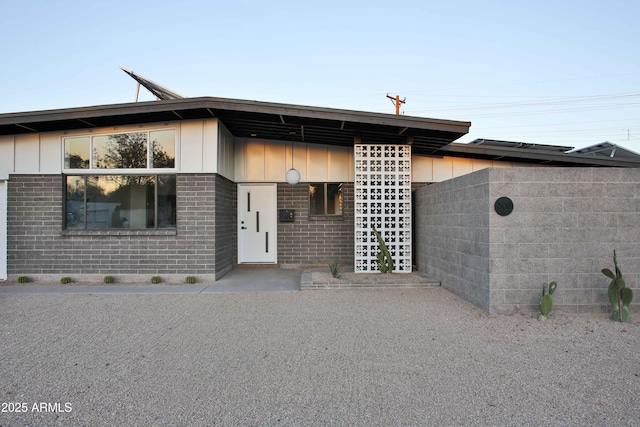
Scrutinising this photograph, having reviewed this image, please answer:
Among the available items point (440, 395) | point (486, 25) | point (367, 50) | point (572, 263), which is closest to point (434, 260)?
point (572, 263)

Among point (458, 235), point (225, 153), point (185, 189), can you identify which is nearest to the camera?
point (458, 235)

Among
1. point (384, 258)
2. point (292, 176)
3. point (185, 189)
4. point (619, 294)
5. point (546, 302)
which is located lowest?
point (546, 302)

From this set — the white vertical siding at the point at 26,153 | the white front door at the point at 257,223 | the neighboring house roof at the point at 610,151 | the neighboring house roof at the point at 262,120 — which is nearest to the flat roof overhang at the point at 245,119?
the neighboring house roof at the point at 262,120

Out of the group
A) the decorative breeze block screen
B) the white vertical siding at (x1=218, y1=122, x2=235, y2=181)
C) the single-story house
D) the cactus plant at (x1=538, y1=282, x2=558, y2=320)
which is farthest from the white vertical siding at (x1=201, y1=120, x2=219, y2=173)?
the cactus plant at (x1=538, y1=282, x2=558, y2=320)

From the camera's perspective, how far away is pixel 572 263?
19.6 feet

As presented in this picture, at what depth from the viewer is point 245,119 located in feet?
29.3

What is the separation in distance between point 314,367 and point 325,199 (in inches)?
296

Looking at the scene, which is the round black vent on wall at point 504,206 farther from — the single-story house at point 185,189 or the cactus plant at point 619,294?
the cactus plant at point 619,294

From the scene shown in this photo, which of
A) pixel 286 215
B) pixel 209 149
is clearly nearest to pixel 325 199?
pixel 286 215

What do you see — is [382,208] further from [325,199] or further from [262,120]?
[262,120]

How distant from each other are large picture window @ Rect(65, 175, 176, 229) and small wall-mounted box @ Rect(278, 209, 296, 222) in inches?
122

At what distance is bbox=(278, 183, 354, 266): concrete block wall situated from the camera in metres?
11.2

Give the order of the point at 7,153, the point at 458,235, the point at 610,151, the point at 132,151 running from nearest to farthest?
1. the point at 458,235
2. the point at 132,151
3. the point at 7,153
4. the point at 610,151

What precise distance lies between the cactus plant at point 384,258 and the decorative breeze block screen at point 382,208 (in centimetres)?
14
